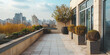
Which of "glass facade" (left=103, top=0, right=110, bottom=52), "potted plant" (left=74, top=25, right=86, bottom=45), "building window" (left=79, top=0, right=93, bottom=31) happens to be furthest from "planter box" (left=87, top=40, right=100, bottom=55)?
"building window" (left=79, top=0, right=93, bottom=31)

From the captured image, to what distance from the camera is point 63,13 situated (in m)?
10.3

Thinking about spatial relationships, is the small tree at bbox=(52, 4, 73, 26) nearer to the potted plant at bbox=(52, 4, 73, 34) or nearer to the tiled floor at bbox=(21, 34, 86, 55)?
the potted plant at bbox=(52, 4, 73, 34)

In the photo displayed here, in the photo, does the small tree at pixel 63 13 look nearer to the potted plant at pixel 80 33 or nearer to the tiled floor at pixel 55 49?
the potted plant at pixel 80 33

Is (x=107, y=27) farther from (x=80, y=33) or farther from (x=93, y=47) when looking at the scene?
(x=80, y=33)

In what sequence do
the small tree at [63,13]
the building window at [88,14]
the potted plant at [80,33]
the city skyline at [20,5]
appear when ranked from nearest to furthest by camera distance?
the potted plant at [80,33]
the building window at [88,14]
the city skyline at [20,5]
the small tree at [63,13]

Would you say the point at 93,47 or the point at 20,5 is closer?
the point at 93,47

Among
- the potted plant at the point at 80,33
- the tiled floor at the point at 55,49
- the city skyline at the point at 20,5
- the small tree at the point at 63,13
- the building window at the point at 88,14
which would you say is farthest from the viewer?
the small tree at the point at 63,13

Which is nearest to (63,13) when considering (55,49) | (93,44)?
(55,49)

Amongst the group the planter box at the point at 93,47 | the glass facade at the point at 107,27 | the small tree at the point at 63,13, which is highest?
the small tree at the point at 63,13

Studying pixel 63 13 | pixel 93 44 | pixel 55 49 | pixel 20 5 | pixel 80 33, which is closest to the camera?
pixel 93 44

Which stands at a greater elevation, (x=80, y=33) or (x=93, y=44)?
(x=80, y=33)

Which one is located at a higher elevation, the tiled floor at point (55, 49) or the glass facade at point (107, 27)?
the glass facade at point (107, 27)

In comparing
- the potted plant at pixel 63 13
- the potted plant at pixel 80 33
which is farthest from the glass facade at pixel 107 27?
the potted plant at pixel 63 13

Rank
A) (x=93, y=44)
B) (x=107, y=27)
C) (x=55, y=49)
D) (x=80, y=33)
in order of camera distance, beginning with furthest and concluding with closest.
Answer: (x=80, y=33)
(x=55, y=49)
(x=107, y=27)
(x=93, y=44)
